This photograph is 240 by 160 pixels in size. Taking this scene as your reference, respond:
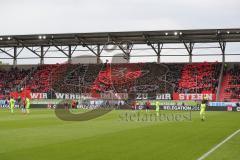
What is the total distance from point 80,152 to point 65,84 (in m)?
60.8

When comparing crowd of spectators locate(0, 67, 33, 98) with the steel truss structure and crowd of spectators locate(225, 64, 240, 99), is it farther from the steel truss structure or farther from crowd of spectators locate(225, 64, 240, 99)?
crowd of spectators locate(225, 64, 240, 99)

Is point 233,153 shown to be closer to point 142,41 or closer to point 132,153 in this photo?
point 132,153

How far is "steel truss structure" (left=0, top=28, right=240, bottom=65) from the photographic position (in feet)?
229

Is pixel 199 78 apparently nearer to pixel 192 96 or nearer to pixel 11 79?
pixel 192 96

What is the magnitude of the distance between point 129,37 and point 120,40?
2341 mm

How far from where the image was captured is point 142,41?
247ft

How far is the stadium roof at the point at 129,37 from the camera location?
68.7 m

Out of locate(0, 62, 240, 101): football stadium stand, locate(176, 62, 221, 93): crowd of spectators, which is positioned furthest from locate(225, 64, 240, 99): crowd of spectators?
locate(176, 62, 221, 93): crowd of spectators

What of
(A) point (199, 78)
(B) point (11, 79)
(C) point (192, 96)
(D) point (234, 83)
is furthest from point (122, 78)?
(B) point (11, 79)

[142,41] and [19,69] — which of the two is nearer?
[142,41]

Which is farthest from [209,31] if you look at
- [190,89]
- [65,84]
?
[65,84]

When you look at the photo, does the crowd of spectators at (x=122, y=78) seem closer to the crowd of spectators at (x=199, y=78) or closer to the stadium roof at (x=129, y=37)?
the crowd of spectators at (x=199, y=78)

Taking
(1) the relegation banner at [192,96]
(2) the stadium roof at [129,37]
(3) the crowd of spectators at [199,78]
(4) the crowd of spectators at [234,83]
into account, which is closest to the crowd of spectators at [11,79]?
(2) the stadium roof at [129,37]

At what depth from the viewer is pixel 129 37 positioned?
7375 cm
